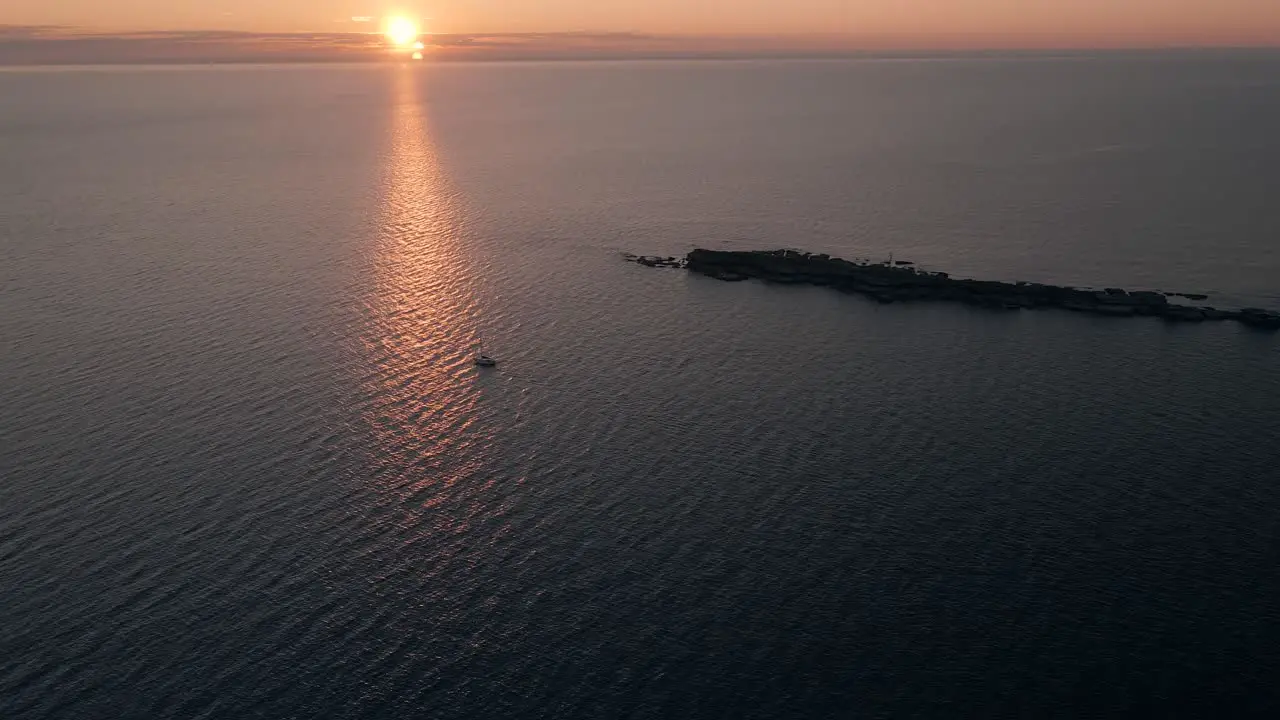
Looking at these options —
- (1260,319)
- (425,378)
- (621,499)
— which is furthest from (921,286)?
(621,499)

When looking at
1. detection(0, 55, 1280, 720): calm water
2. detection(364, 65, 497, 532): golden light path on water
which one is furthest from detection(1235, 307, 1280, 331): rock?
detection(364, 65, 497, 532): golden light path on water

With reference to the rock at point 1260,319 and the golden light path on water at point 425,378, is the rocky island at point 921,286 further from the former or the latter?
the golden light path on water at point 425,378

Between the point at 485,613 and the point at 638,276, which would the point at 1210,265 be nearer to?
the point at 638,276

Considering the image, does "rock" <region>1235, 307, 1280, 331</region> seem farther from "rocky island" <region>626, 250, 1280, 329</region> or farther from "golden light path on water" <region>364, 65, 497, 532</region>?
"golden light path on water" <region>364, 65, 497, 532</region>

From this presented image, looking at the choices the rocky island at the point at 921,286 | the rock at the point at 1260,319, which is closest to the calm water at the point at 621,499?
the rock at the point at 1260,319

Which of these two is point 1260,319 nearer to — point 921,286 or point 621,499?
point 921,286

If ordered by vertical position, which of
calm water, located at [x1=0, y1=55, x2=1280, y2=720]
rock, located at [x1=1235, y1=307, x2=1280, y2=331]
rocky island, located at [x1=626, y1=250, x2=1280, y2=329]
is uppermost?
rocky island, located at [x1=626, y1=250, x2=1280, y2=329]
